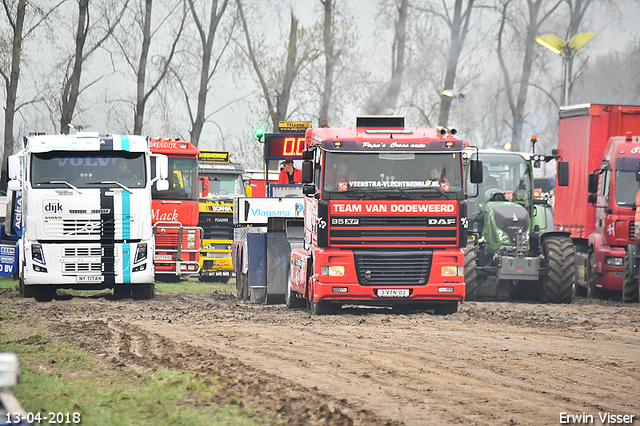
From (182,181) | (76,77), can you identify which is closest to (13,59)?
(76,77)

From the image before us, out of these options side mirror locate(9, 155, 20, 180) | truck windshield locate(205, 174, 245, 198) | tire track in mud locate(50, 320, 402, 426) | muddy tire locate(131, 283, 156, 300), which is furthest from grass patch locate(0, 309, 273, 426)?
truck windshield locate(205, 174, 245, 198)

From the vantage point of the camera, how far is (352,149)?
14.4 meters

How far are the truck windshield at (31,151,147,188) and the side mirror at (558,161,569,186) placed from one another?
30.2 feet

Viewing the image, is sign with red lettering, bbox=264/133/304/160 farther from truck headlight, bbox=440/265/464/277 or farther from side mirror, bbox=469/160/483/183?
truck headlight, bbox=440/265/464/277

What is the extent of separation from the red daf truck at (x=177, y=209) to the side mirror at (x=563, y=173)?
9296 mm

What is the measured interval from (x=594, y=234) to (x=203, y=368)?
43.9 ft

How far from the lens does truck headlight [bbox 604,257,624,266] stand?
1923 cm

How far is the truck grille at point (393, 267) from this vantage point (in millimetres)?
14336

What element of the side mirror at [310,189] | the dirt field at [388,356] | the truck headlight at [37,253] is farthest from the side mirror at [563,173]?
the truck headlight at [37,253]

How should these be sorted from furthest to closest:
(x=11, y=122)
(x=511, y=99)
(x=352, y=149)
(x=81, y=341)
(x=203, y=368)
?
(x=511, y=99), (x=11, y=122), (x=352, y=149), (x=81, y=341), (x=203, y=368)

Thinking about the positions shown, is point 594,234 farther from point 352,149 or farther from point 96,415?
point 96,415

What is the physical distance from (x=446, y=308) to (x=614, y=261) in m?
5.88

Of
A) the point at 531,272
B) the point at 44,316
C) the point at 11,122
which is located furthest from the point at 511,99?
the point at 44,316

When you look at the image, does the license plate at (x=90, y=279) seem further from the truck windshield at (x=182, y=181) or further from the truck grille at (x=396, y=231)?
the truck windshield at (x=182, y=181)
